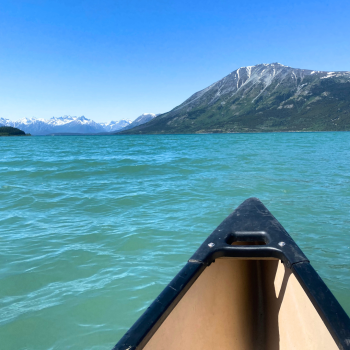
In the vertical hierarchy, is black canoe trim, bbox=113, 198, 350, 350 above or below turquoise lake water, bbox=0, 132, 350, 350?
above

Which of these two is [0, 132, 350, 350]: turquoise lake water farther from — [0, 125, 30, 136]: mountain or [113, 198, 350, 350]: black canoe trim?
[0, 125, 30, 136]: mountain

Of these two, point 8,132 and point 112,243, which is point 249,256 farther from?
point 8,132

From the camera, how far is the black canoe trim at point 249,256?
2033mm

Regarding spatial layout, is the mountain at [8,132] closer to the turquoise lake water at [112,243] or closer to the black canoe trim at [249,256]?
the turquoise lake water at [112,243]

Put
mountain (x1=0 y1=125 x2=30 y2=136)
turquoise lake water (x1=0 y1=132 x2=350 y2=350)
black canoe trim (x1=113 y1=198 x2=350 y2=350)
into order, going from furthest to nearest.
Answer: mountain (x1=0 y1=125 x2=30 y2=136), turquoise lake water (x1=0 y1=132 x2=350 y2=350), black canoe trim (x1=113 y1=198 x2=350 y2=350)

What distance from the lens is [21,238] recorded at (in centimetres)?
783

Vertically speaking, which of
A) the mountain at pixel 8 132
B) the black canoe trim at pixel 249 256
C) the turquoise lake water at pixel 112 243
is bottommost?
the turquoise lake water at pixel 112 243

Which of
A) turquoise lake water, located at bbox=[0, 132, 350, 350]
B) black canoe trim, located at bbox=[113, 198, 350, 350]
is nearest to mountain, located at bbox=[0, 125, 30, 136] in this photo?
turquoise lake water, located at bbox=[0, 132, 350, 350]

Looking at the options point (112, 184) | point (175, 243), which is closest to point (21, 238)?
point (175, 243)

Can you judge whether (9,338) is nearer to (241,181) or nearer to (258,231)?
(258,231)

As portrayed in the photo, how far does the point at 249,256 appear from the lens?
2.94 m

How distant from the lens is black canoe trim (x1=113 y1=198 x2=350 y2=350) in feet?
6.67

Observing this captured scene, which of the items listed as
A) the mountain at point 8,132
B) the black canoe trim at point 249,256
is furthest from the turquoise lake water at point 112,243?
the mountain at point 8,132

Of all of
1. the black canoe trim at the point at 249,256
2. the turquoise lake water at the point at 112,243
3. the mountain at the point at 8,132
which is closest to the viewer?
the black canoe trim at the point at 249,256
